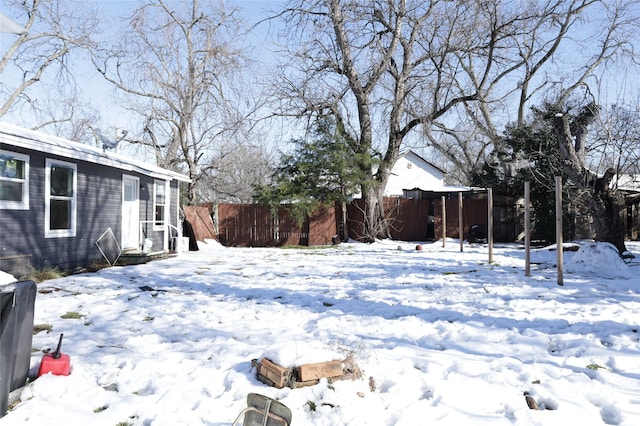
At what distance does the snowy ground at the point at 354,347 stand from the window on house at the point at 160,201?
211 inches

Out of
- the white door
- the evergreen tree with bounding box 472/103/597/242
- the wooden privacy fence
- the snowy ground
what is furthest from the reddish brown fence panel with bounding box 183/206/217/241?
the evergreen tree with bounding box 472/103/597/242

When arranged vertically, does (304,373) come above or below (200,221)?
below

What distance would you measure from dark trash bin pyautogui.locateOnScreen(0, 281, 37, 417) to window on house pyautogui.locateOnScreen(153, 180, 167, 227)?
1003 cm

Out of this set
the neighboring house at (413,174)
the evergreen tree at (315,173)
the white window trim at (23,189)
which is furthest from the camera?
the neighboring house at (413,174)

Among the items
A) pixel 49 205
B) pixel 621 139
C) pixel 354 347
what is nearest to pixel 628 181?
pixel 621 139

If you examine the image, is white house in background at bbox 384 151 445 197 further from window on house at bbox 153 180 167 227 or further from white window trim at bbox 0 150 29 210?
white window trim at bbox 0 150 29 210

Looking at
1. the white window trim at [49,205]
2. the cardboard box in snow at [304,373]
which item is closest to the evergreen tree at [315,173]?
the white window trim at [49,205]

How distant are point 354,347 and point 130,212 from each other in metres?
9.32

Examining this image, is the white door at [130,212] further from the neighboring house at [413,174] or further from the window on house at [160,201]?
the neighboring house at [413,174]

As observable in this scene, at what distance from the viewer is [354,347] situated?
3.84m

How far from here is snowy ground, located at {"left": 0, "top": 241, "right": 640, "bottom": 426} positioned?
2736 mm

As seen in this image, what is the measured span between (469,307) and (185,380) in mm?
3785

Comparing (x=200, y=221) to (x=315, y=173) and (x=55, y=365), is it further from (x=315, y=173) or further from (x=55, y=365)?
(x=55, y=365)

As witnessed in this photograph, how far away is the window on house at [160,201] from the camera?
12.7 metres
